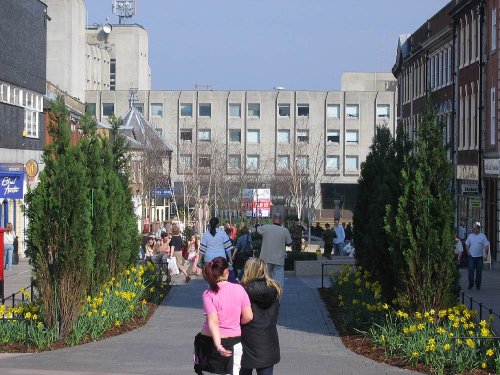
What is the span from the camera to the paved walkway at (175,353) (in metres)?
14.8

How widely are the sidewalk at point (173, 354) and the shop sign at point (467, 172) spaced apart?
28.4 metres

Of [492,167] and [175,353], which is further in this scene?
[492,167]

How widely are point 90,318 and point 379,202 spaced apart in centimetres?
525

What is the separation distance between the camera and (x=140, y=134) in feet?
257

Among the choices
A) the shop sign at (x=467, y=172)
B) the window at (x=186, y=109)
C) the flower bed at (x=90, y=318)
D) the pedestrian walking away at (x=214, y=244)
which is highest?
the window at (x=186, y=109)

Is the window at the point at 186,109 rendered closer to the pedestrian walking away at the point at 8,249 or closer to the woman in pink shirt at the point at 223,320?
the pedestrian walking away at the point at 8,249

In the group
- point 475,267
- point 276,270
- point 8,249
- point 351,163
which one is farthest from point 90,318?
point 351,163

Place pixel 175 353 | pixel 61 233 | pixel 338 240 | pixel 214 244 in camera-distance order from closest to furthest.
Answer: pixel 175 353 → pixel 61 233 → pixel 214 244 → pixel 338 240

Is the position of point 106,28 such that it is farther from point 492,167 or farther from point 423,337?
point 423,337

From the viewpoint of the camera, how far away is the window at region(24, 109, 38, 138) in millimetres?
48500

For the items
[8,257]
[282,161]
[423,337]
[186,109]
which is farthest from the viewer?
[186,109]

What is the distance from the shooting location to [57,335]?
683 inches

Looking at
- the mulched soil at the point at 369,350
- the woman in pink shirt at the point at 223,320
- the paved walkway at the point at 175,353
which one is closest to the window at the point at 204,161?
the paved walkway at the point at 175,353

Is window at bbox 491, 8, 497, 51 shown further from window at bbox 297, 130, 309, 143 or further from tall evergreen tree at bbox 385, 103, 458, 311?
window at bbox 297, 130, 309, 143
